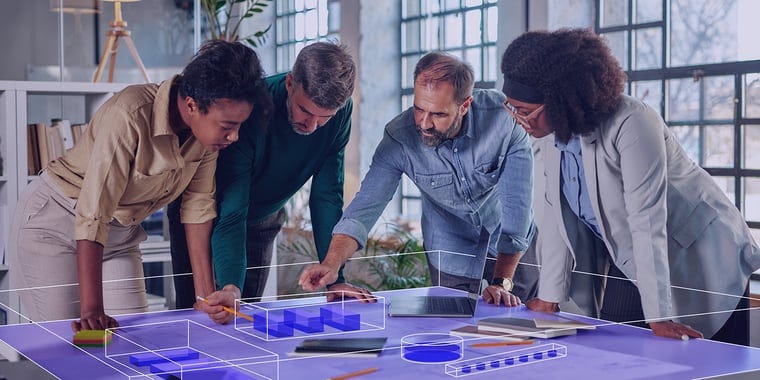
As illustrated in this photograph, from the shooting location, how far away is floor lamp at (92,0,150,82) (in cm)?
483

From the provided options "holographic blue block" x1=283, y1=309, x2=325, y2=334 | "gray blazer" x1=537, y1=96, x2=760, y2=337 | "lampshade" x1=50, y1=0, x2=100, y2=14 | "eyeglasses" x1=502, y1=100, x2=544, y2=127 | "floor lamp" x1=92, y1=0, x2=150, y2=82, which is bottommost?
"holographic blue block" x1=283, y1=309, x2=325, y2=334

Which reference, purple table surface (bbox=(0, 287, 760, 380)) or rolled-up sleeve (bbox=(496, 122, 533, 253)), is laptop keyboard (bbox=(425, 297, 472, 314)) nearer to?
purple table surface (bbox=(0, 287, 760, 380))

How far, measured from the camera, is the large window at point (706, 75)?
423 centimetres

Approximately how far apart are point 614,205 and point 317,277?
0.93 m

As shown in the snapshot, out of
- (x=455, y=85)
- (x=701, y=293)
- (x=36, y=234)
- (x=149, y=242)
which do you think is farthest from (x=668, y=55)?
(x=36, y=234)

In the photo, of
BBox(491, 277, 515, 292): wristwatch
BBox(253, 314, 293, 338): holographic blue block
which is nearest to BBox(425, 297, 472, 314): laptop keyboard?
BBox(491, 277, 515, 292): wristwatch

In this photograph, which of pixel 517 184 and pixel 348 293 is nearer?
Answer: pixel 348 293

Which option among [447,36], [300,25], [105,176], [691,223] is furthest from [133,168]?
[300,25]

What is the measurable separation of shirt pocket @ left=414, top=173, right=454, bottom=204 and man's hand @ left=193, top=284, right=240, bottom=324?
80cm

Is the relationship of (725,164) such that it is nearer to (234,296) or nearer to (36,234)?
(234,296)

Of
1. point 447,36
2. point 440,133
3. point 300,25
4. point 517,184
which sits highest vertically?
point 300,25

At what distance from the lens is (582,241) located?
277cm

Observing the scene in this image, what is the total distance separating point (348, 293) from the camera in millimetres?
2770

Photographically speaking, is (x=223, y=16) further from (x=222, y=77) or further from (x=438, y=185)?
(x=222, y=77)
